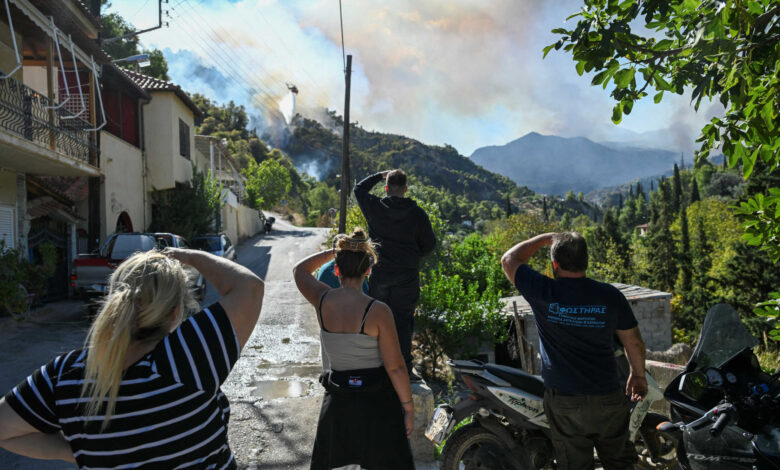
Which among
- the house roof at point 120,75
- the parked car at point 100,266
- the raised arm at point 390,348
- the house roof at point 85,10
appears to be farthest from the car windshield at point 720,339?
the house roof at point 120,75

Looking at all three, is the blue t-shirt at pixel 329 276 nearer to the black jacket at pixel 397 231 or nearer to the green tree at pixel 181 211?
the black jacket at pixel 397 231

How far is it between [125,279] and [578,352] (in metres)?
2.38

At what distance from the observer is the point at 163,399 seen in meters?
1.60

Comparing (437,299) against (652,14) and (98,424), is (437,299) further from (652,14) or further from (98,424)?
(98,424)

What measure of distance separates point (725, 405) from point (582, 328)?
771mm

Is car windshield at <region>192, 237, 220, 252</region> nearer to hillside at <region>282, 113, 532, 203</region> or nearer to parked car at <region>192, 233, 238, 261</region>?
parked car at <region>192, 233, 238, 261</region>

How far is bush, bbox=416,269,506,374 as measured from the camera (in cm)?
703

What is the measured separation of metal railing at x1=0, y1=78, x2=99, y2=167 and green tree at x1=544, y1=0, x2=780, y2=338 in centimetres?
1095

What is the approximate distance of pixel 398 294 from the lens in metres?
4.18

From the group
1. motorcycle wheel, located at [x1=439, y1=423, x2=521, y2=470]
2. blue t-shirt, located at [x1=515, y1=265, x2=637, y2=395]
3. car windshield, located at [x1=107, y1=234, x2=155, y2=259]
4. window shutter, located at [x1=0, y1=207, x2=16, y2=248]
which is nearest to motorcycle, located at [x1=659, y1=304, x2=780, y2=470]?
blue t-shirt, located at [x1=515, y1=265, x2=637, y2=395]

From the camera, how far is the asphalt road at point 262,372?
4.36 meters

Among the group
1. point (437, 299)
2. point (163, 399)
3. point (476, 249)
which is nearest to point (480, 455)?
point (163, 399)

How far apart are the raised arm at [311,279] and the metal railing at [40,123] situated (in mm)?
9755

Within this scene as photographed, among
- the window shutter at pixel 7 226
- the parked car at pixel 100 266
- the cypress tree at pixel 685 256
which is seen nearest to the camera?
the parked car at pixel 100 266
